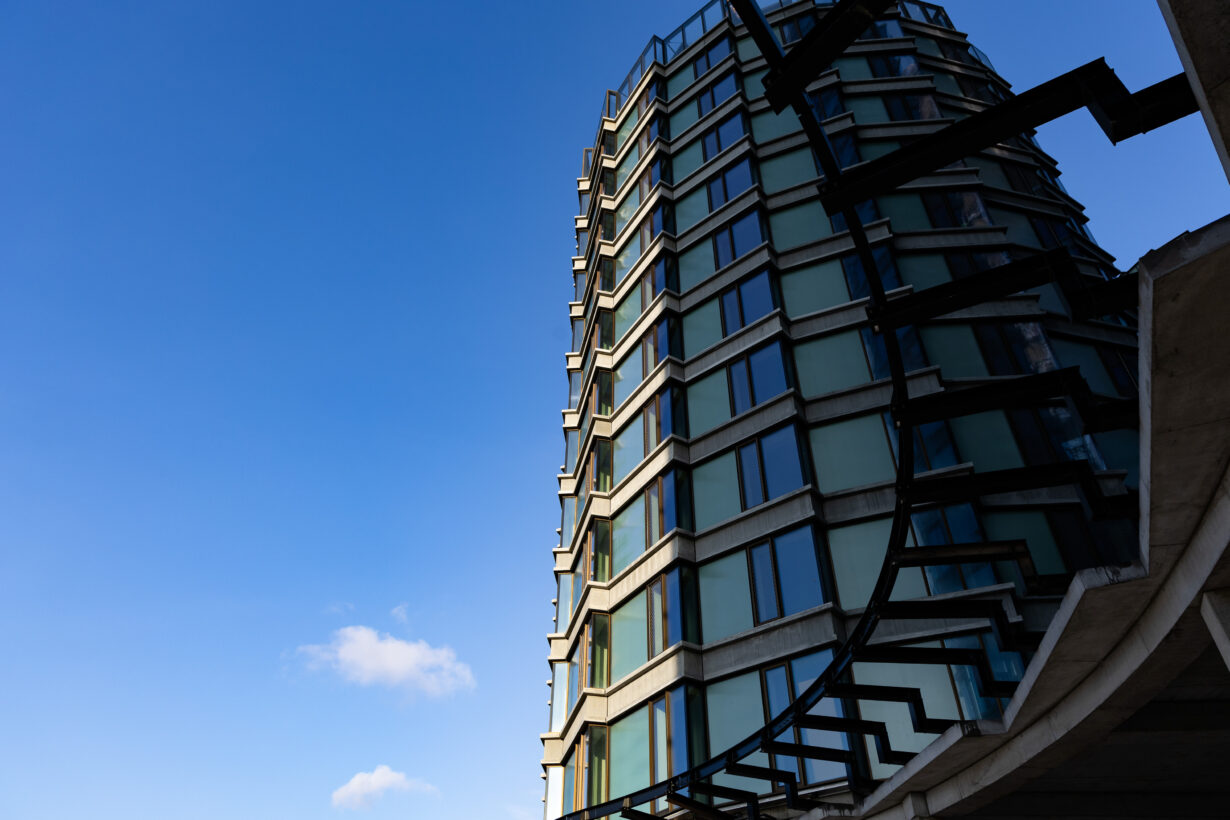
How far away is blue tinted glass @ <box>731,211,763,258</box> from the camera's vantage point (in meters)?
28.5

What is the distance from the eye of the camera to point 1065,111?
746 cm

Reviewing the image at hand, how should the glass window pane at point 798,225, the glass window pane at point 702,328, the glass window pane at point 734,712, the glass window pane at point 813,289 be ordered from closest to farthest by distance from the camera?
1. the glass window pane at point 734,712
2. the glass window pane at point 813,289
3. the glass window pane at point 798,225
4. the glass window pane at point 702,328

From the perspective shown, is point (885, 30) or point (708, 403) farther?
point (885, 30)

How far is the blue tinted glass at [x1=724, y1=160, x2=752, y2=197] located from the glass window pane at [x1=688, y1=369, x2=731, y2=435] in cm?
781

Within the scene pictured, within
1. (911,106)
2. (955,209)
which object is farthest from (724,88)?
(955,209)

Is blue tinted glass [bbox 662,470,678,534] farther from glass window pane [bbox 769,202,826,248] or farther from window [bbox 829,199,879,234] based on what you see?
window [bbox 829,199,879,234]

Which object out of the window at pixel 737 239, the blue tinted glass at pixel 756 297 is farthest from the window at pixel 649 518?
the window at pixel 737 239

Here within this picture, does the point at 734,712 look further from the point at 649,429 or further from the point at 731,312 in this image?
the point at 731,312

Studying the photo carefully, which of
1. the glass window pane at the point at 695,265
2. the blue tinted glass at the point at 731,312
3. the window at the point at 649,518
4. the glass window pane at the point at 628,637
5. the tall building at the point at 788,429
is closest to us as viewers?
the tall building at the point at 788,429

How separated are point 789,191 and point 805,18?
11.3 meters

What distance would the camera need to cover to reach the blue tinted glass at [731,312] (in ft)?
89.4

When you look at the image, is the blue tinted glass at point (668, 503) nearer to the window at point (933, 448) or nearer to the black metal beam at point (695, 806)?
the window at point (933, 448)

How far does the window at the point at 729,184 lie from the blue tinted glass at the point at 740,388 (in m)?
7.71

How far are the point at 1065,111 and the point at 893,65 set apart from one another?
28512 millimetres
